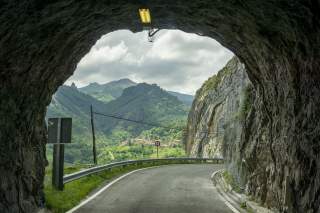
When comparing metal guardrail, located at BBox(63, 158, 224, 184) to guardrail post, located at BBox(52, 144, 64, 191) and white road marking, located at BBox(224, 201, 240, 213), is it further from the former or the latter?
white road marking, located at BBox(224, 201, 240, 213)

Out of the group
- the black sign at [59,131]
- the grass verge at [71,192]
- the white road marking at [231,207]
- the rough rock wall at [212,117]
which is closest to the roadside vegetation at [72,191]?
the grass verge at [71,192]

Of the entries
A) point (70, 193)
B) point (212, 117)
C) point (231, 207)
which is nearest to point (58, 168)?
point (70, 193)

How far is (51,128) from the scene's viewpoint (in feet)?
52.0

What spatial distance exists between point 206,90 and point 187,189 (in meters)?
51.5

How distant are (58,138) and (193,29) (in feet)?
20.2

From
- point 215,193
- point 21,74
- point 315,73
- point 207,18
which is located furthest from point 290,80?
point 215,193

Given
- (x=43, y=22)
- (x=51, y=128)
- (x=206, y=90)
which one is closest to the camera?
(x=43, y=22)

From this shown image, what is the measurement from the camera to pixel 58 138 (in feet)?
51.7

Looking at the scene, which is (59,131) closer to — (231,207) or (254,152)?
(231,207)

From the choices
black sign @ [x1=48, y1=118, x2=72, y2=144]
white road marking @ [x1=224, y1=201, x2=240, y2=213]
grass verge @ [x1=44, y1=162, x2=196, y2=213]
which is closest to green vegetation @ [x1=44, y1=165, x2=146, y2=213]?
grass verge @ [x1=44, y1=162, x2=196, y2=213]

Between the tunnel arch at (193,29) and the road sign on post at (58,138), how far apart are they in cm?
100

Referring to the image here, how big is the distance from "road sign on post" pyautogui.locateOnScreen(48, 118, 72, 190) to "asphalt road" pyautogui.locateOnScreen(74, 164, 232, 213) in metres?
1.57

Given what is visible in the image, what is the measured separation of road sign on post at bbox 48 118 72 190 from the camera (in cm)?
1576

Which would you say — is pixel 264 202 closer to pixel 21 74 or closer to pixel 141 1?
pixel 141 1
